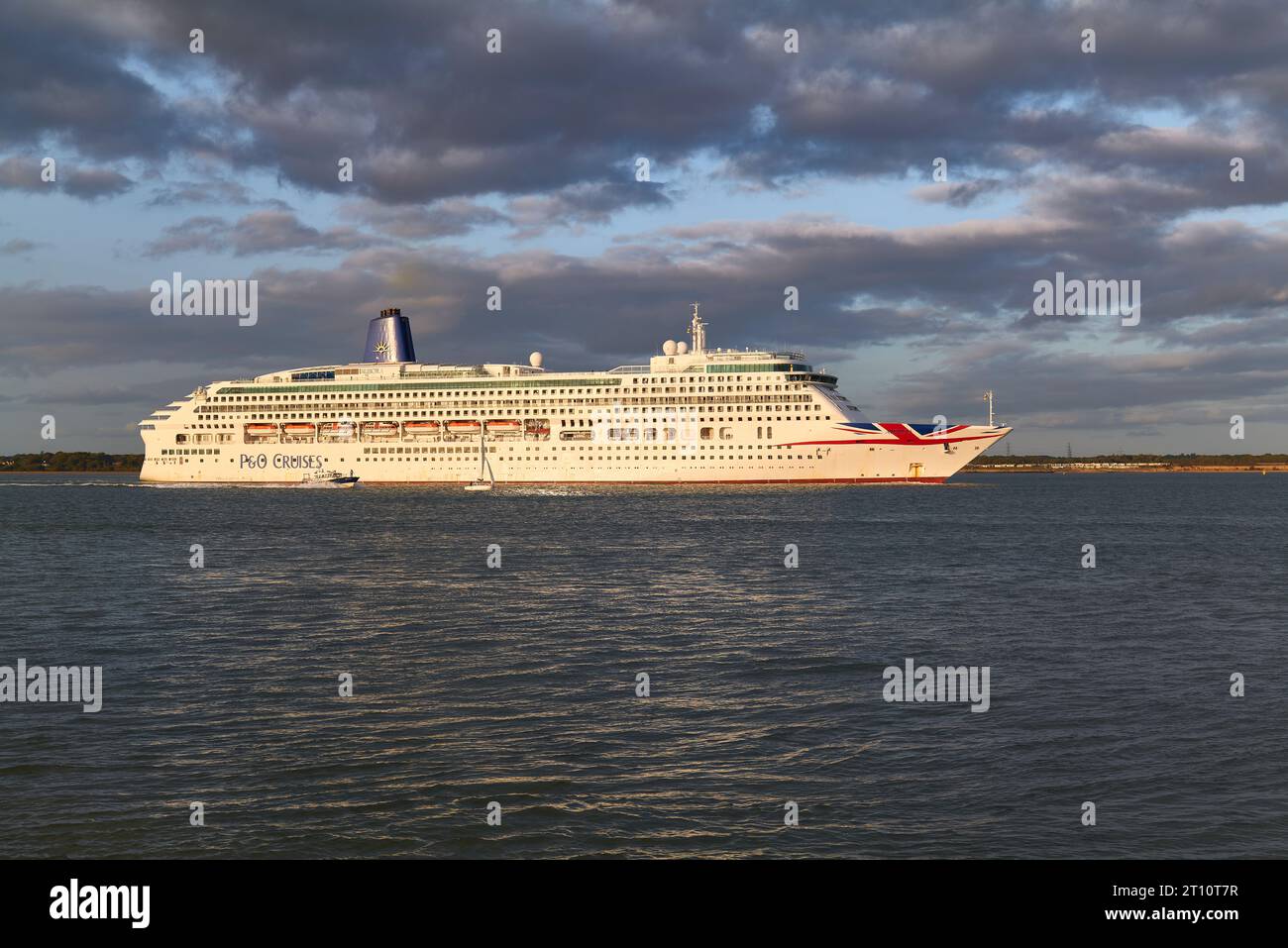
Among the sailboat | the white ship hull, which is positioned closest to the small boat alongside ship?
the white ship hull

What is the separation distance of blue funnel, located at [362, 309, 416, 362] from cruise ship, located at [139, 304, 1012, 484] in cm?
19

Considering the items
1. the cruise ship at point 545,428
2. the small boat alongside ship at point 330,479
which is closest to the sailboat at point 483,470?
the cruise ship at point 545,428

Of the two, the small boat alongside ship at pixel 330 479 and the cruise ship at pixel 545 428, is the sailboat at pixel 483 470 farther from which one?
the small boat alongside ship at pixel 330 479

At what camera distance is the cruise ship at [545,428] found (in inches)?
4065

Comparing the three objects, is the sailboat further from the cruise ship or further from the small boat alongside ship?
the small boat alongside ship

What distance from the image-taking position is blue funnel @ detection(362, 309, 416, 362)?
127125 millimetres

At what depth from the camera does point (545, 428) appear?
115 meters

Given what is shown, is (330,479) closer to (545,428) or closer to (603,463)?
(545,428)

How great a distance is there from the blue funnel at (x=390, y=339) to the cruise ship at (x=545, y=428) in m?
0.19
